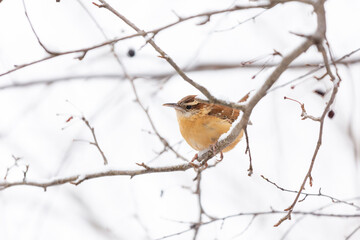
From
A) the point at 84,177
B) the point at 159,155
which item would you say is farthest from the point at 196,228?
the point at 84,177

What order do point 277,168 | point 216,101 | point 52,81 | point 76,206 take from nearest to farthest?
point 216,101 < point 277,168 < point 52,81 < point 76,206

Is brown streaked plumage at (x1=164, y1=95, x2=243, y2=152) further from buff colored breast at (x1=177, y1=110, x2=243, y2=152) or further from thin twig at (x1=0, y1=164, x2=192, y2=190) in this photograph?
thin twig at (x1=0, y1=164, x2=192, y2=190)

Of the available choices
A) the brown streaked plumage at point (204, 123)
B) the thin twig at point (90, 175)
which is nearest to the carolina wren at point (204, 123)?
the brown streaked plumage at point (204, 123)

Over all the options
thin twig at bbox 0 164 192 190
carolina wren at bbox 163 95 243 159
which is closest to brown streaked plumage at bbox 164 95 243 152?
carolina wren at bbox 163 95 243 159

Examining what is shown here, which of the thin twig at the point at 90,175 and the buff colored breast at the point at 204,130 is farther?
the buff colored breast at the point at 204,130

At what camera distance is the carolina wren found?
16.1 ft

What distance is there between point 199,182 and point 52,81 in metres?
3.58

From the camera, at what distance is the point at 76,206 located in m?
9.28

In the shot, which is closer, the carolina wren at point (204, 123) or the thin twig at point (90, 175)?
the thin twig at point (90, 175)

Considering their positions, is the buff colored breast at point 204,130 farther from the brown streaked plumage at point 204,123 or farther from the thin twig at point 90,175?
the thin twig at point 90,175

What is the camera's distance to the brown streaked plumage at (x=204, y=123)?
4.91 m

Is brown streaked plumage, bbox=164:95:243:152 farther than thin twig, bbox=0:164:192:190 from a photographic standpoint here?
Yes

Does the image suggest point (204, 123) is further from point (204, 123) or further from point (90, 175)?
point (90, 175)

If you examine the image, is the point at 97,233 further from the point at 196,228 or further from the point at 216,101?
the point at 216,101
